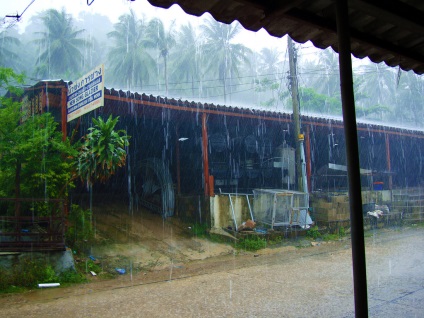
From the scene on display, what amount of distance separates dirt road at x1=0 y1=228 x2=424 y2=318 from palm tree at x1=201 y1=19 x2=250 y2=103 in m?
29.2

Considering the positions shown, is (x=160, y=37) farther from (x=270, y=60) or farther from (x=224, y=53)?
(x=270, y=60)

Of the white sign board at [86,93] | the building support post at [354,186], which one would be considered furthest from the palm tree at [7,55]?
the building support post at [354,186]

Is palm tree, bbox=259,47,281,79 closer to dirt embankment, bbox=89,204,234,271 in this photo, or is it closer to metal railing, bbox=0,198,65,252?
dirt embankment, bbox=89,204,234,271

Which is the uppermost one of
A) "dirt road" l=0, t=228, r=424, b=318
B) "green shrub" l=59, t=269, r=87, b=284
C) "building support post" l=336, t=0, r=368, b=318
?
"building support post" l=336, t=0, r=368, b=318

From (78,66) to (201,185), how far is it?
81.9 ft

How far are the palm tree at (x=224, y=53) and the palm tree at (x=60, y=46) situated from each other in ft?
39.9

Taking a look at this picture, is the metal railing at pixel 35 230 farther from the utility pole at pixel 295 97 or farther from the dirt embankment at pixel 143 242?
the utility pole at pixel 295 97

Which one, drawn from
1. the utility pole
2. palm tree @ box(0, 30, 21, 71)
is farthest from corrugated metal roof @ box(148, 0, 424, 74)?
palm tree @ box(0, 30, 21, 71)

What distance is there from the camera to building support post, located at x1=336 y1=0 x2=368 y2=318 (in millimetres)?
2299

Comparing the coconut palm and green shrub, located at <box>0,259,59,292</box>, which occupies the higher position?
the coconut palm

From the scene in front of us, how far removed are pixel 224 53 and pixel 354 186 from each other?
1429 inches

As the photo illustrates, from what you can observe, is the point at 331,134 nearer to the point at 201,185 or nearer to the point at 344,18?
the point at 201,185

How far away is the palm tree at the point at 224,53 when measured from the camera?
37.2m

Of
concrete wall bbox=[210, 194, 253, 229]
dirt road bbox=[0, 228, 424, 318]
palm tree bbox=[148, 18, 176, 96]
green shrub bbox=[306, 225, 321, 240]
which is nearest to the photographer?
dirt road bbox=[0, 228, 424, 318]
